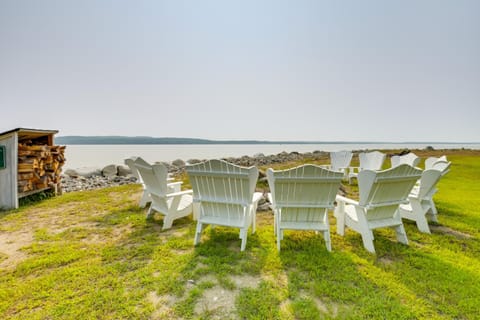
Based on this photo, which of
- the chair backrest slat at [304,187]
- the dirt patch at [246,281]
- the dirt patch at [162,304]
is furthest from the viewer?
the chair backrest slat at [304,187]

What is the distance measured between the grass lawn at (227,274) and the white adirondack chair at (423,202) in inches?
8.1

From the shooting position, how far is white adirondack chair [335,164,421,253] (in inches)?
103

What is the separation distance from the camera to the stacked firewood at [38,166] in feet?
16.2

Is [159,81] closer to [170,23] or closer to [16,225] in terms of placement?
[170,23]

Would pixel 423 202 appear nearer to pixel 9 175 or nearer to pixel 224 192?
pixel 224 192

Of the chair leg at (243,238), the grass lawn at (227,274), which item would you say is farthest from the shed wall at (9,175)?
the chair leg at (243,238)

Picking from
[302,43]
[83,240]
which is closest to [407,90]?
[302,43]

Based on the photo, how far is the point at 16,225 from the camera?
3.76 m

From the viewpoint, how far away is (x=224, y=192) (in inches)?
113

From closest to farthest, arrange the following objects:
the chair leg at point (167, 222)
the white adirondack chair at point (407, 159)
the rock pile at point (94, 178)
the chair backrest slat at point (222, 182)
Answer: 1. the chair backrest slat at point (222, 182)
2. the chair leg at point (167, 222)
3. the white adirondack chair at point (407, 159)
4. the rock pile at point (94, 178)

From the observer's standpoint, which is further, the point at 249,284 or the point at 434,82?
the point at 434,82

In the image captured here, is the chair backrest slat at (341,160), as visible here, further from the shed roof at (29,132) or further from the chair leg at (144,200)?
the shed roof at (29,132)

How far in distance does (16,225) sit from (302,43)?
1103cm

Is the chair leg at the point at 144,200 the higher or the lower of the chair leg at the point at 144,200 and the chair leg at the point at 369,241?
the lower
